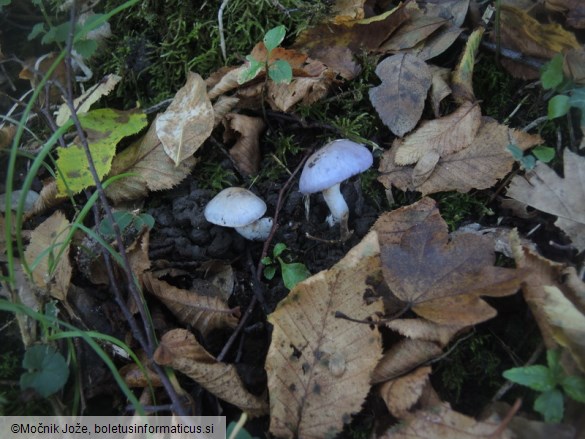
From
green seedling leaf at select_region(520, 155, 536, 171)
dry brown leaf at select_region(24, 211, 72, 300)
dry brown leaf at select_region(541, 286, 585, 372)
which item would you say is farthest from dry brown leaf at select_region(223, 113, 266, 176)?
dry brown leaf at select_region(541, 286, 585, 372)

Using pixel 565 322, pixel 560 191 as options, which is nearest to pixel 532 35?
pixel 560 191

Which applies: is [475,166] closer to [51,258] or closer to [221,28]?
[221,28]

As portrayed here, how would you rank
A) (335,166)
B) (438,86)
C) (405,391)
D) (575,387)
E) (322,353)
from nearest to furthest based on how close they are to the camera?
(575,387)
(405,391)
(322,353)
(335,166)
(438,86)

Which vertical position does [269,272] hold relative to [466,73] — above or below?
below

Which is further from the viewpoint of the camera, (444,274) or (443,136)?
(443,136)

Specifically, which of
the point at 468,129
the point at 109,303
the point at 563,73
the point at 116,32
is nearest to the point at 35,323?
the point at 109,303

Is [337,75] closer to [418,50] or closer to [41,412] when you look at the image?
[418,50]
